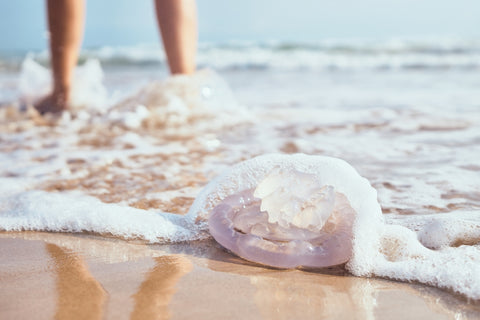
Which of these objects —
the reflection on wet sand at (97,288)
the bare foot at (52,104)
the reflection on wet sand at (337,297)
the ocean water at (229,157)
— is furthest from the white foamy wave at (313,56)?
the reflection on wet sand at (97,288)

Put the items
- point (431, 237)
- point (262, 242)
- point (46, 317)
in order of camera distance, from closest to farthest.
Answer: point (46, 317) < point (262, 242) < point (431, 237)

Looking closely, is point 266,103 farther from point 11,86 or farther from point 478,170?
point 11,86

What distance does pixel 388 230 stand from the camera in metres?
1.33

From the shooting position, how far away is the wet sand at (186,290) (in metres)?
1.01

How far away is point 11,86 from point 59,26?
→ 329 centimetres

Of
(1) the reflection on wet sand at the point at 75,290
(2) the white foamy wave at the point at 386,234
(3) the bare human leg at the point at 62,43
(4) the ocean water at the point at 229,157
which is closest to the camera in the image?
(1) the reflection on wet sand at the point at 75,290

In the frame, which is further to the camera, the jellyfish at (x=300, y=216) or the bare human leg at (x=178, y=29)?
the bare human leg at (x=178, y=29)

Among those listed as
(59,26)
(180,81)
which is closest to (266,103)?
(180,81)

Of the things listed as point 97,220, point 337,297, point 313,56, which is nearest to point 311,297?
point 337,297

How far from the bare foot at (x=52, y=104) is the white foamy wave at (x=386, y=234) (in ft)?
8.43

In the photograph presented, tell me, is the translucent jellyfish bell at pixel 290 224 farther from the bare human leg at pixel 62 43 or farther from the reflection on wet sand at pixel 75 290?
the bare human leg at pixel 62 43

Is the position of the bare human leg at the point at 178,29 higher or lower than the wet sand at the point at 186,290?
higher

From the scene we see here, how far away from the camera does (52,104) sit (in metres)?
3.80

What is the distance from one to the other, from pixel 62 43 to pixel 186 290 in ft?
9.95
